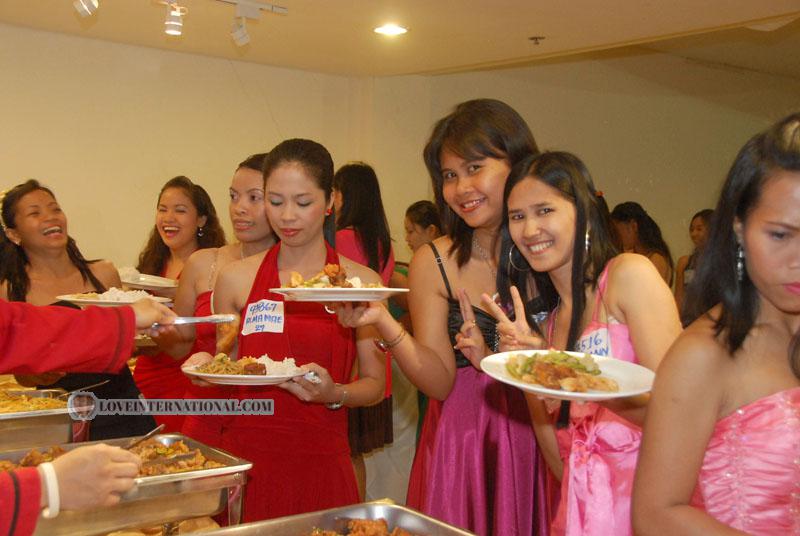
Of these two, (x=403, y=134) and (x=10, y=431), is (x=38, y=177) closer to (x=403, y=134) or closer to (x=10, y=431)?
(x=403, y=134)

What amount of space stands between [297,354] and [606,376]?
1.18 meters

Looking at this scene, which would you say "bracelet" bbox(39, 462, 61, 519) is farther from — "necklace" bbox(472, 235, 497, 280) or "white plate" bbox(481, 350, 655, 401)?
"necklace" bbox(472, 235, 497, 280)

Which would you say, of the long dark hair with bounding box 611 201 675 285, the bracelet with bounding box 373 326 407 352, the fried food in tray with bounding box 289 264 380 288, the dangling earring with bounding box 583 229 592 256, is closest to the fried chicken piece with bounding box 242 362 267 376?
the fried food in tray with bounding box 289 264 380 288

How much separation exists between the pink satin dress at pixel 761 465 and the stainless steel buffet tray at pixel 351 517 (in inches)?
19.9

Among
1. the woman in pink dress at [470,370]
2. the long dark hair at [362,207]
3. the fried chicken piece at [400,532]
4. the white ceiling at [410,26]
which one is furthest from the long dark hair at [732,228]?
the white ceiling at [410,26]

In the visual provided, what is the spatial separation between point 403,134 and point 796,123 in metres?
5.24

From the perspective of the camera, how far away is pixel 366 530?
1.67 metres

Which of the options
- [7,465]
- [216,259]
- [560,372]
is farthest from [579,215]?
[216,259]

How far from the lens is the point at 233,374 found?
7.14 ft

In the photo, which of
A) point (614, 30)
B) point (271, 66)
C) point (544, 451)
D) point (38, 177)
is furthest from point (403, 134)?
point (544, 451)

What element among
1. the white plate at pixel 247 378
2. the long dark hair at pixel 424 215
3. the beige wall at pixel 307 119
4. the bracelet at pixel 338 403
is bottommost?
the bracelet at pixel 338 403

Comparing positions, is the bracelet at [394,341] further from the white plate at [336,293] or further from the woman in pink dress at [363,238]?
the woman in pink dress at [363,238]

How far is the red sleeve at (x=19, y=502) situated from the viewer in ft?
4.42

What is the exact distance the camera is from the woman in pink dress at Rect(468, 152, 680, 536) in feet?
5.77
